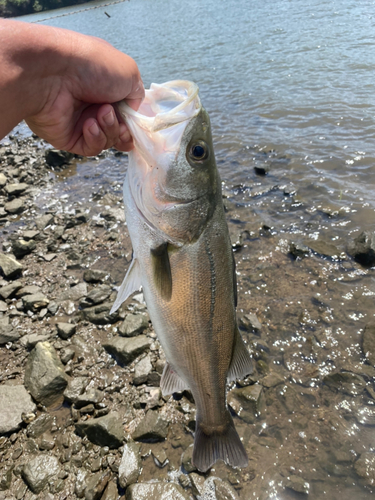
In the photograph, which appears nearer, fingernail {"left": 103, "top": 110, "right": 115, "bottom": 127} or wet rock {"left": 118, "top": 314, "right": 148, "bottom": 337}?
fingernail {"left": 103, "top": 110, "right": 115, "bottom": 127}

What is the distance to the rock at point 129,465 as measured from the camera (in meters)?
3.18

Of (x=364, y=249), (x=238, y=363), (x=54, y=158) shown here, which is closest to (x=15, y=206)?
(x=54, y=158)

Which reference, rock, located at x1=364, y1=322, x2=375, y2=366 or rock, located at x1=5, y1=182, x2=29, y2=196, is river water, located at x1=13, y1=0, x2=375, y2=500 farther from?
rock, located at x1=5, y1=182, x2=29, y2=196

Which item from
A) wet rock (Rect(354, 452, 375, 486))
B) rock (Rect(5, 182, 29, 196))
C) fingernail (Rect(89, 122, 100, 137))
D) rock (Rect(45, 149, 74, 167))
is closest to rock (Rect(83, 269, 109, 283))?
fingernail (Rect(89, 122, 100, 137))

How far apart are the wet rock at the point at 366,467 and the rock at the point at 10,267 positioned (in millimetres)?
5907

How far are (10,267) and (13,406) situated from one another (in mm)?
2923

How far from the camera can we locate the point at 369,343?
14.5 feet

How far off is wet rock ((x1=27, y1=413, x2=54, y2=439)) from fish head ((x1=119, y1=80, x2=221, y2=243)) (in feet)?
9.52

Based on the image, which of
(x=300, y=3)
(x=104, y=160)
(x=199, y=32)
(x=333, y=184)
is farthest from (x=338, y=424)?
(x=300, y=3)

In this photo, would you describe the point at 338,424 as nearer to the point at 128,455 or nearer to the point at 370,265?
the point at 128,455

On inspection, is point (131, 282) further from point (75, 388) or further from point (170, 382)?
point (75, 388)

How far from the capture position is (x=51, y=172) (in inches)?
408

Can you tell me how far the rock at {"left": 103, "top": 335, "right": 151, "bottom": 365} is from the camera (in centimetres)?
423

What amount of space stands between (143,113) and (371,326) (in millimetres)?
4246
